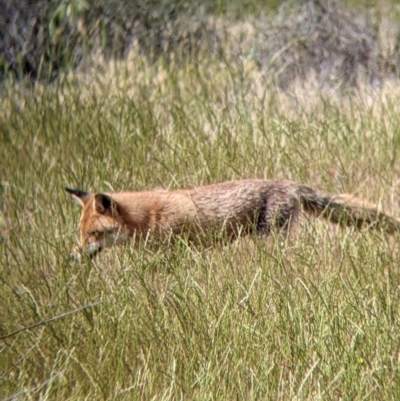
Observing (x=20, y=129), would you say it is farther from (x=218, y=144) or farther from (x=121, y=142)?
(x=218, y=144)

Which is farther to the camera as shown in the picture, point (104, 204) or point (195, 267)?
point (104, 204)

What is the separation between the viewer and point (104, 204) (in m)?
6.71

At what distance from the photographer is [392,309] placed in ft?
15.4

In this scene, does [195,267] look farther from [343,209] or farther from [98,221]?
[98,221]

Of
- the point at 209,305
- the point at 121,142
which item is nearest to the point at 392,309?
the point at 209,305

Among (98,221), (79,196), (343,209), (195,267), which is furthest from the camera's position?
(98,221)

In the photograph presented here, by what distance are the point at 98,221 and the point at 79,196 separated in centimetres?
29

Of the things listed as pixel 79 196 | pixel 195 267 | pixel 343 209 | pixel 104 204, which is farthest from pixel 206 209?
pixel 195 267

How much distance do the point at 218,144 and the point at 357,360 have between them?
3300 mm

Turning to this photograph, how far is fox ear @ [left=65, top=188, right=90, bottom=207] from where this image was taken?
6527 mm

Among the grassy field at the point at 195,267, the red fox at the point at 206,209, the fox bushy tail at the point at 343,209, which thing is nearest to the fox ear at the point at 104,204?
the red fox at the point at 206,209

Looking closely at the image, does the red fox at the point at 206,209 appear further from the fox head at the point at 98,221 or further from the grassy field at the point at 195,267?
the grassy field at the point at 195,267

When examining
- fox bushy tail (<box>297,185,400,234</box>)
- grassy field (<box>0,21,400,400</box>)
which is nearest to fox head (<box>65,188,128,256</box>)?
grassy field (<box>0,21,400,400</box>)

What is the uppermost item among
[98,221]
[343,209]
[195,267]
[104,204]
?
[195,267]
